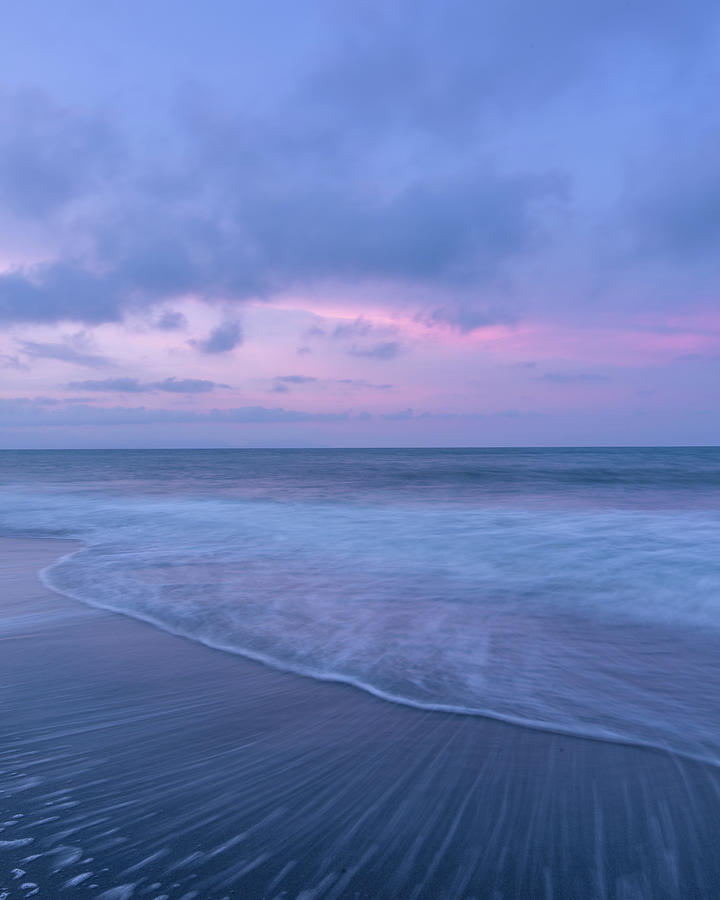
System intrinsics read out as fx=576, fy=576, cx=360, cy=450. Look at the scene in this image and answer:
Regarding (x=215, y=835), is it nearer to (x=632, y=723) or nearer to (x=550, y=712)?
(x=550, y=712)

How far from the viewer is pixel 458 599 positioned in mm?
6004

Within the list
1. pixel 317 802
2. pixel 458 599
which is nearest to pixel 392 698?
pixel 317 802

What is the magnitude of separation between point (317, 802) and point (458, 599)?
12.4 feet

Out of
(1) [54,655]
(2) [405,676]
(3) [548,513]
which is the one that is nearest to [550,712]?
(2) [405,676]

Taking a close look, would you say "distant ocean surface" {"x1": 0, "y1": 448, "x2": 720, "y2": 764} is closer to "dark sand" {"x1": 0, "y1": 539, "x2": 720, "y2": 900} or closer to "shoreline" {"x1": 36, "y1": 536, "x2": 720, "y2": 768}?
"shoreline" {"x1": 36, "y1": 536, "x2": 720, "y2": 768}

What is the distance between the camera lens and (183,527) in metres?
11.8

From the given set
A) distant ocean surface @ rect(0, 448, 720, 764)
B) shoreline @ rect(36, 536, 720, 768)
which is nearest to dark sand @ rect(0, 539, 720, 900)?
shoreline @ rect(36, 536, 720, 768)

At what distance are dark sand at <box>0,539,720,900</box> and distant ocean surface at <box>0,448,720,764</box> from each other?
361mm

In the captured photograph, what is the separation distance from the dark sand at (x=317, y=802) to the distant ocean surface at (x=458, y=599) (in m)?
0.36

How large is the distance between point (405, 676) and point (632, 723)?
136 centimetres

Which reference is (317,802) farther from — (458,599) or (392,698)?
(458,599)

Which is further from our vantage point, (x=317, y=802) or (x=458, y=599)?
(x=458, y=599)

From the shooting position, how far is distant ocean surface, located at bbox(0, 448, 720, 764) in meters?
3.55

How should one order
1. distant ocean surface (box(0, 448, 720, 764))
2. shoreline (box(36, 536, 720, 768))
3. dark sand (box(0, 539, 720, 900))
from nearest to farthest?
1. dark sand (box(0, 539, 720, 900))
2. shoreline (box(36, 536, 720, 768))
3. distant ocean surface (box(0, 448, 720, 764))
